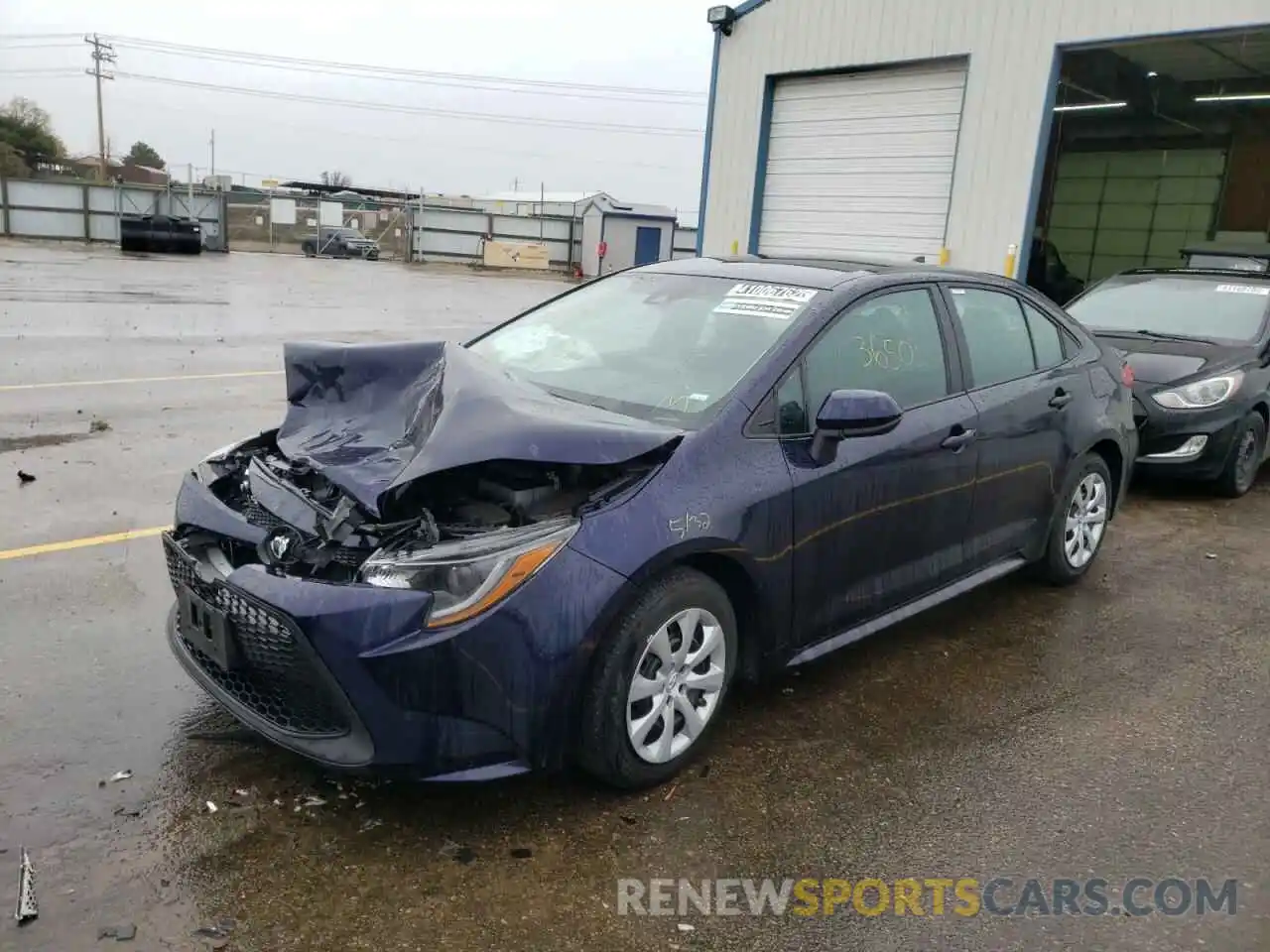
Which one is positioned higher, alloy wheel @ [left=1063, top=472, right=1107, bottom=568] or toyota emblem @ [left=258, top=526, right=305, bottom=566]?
toyota emblem @ [left=258, top=526, right=305, bottom=566]

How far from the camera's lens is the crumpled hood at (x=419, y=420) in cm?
296

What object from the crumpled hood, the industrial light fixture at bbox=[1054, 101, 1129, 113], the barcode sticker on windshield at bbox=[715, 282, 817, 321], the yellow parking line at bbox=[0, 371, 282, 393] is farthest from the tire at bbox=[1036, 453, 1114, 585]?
the industrial light fixture at bbox=[1054, 101, 1129, 113]

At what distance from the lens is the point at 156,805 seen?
294 cm

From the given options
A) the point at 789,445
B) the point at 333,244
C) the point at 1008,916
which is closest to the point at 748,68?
the point at 789,445

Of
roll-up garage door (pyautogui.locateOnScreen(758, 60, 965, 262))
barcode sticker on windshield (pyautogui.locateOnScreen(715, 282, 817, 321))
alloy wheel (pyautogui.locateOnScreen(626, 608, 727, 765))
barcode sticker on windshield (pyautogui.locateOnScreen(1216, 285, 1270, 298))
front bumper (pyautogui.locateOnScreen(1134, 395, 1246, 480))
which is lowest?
alloy wheel (pyautogui.locateOnScreen(626, 608, 727, 765))

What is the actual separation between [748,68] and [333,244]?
28712 millimetres

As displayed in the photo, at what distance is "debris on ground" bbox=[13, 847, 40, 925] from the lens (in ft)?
8.09

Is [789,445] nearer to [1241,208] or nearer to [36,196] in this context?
[1241,208]

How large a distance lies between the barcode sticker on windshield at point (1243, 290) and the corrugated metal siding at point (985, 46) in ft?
12.5

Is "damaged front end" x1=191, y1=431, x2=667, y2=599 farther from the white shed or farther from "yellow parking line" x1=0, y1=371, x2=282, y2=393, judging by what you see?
the white shed

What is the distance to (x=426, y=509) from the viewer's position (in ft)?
9.80

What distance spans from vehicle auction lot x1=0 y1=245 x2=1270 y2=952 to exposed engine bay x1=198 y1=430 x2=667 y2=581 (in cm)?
74

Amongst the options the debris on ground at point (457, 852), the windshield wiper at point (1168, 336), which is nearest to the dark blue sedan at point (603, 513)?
the debris on ground at point (457, 852)

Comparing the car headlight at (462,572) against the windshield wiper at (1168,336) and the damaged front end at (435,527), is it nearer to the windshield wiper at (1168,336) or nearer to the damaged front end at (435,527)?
the damaged front end at (435,527)
